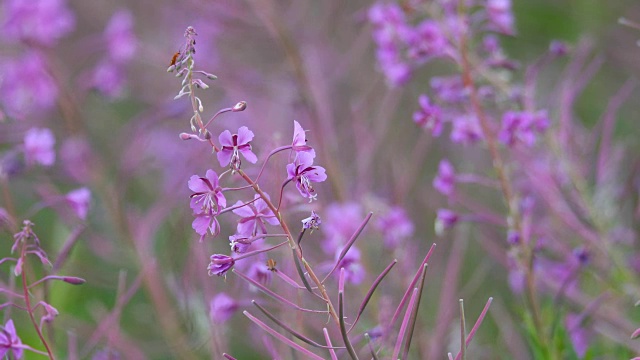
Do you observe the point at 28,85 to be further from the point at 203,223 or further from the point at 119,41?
the point at 203,223

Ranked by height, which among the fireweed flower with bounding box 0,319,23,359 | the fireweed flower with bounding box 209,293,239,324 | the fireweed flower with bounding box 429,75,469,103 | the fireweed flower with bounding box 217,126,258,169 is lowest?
the fireweed flower with bounding box 209,293,239,324

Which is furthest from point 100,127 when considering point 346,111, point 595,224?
point 595,224

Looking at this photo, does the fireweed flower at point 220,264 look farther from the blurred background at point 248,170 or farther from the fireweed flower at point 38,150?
the fireweed flower at point 38,150

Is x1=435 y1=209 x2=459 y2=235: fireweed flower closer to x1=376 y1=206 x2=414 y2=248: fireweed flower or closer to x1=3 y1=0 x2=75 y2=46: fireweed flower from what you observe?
x1=376 y1=206 x2=414 y2=248: fireweed flower

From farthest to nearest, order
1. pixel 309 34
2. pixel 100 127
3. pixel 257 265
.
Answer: pixel 100 127 < pixel 309 34 < pixel 257 265

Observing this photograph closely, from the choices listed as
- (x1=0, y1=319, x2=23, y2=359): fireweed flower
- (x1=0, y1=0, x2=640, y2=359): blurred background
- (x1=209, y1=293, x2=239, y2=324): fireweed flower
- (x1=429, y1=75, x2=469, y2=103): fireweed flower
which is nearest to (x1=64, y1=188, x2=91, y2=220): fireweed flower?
(x1=0, y1=0, x2=640, y2=359): blurred background

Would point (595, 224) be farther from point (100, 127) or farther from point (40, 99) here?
point (100, 127)

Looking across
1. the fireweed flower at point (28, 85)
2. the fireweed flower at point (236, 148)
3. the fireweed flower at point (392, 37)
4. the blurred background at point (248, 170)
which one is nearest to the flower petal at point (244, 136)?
the fireweed flower at point (236, 148)
